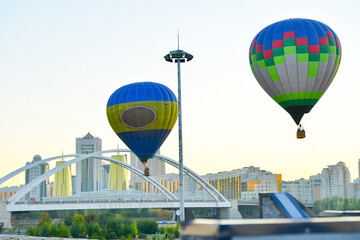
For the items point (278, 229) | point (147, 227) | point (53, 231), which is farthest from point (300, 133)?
point (147, 227)

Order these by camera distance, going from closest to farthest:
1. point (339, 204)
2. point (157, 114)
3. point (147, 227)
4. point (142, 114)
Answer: point (142, 114)
point (157, 114)
point (147, 227)
point (339, 204)

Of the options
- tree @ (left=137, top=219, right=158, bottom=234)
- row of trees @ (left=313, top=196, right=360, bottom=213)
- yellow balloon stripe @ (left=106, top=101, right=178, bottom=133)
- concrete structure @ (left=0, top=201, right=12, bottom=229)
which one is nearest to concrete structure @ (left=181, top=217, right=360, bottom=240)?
yellow balloon stripe @ (left=106, top=101, right=178, bottom=133)

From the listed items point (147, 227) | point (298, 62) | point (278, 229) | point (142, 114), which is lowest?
point (147, 227)

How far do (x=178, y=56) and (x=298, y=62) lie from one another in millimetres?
8988

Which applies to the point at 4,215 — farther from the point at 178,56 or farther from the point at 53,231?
the point at 178,56

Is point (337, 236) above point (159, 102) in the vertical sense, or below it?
below

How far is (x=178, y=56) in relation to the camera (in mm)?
43406

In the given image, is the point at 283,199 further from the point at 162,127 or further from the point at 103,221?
the point at 103,221

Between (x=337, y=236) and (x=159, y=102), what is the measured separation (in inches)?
1631

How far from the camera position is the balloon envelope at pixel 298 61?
41531mm

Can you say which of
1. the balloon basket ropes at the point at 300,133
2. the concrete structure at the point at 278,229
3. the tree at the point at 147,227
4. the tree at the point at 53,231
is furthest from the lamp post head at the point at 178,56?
the tree at the point at 147,227

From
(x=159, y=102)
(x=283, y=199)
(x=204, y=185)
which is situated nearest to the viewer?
(x=283, y=199)

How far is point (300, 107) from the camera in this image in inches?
1658

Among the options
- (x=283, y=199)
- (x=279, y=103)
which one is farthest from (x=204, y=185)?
(x=283, y=199)
